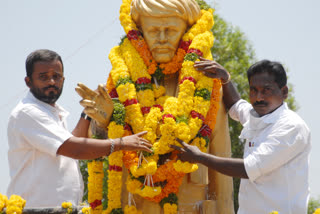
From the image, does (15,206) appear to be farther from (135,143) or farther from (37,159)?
(135,143)

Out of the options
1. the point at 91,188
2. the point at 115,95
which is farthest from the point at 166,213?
the point at 115,95

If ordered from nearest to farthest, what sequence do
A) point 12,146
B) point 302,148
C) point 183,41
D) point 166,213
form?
point 302,148, point 12,146, point 166,213, point 183,41

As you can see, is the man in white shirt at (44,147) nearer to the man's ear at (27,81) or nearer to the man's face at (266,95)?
the man's ear at (27,81)

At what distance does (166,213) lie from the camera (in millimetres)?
6402

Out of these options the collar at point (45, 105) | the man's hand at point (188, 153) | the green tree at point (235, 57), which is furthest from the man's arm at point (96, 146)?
the green tree at point (235, 57)

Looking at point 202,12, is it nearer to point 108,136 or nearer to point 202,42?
point 202,42

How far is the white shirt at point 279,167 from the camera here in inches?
206

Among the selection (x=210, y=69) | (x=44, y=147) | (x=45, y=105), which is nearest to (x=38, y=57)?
(x=45, y=105)

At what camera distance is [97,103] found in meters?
6.41

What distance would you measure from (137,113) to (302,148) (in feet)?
6.92

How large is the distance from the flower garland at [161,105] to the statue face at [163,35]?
81mm

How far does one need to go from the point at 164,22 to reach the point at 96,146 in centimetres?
188

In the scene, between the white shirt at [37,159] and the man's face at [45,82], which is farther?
the man's face at [45,82]

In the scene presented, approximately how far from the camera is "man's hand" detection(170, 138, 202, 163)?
19.9 ft
